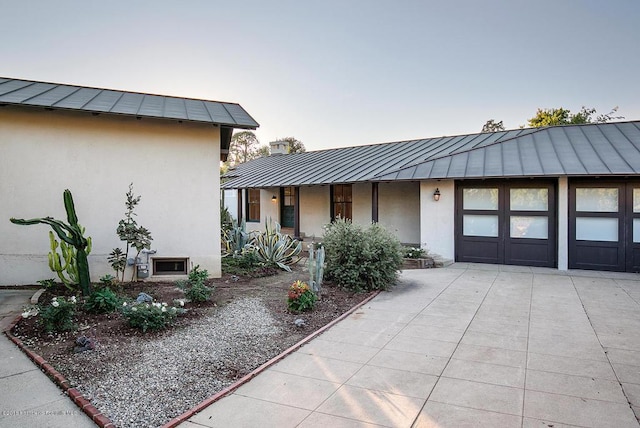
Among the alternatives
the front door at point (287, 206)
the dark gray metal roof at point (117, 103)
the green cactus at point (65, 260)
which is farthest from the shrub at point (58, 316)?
the front door at point (287, 206)

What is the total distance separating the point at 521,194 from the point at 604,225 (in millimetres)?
2095

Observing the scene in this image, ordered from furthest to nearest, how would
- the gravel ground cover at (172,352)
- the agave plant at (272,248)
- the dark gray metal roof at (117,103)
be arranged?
the agave plant at (272,248) < the dark gray metal roof at (117,103) < the gravel ground cover at (172,352)

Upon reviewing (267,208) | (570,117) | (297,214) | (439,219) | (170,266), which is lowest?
(170,266)

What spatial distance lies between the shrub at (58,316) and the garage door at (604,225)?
11290 mm

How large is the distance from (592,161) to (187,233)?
1036 cm

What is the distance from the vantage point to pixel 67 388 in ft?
11.5

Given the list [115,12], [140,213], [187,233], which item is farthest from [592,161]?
[115,12]

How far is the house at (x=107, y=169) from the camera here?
7.42 m

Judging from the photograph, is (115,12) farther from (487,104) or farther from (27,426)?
(487,104)

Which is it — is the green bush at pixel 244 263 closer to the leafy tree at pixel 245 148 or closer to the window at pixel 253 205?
the window at pixel 253 205

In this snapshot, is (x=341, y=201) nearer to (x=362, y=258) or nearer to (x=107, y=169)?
(x=362, y=258)

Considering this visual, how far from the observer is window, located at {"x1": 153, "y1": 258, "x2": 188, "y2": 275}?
27.8 ft

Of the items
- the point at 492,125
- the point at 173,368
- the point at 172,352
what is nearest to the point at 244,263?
the point at 172,352

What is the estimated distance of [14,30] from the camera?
10.2m
